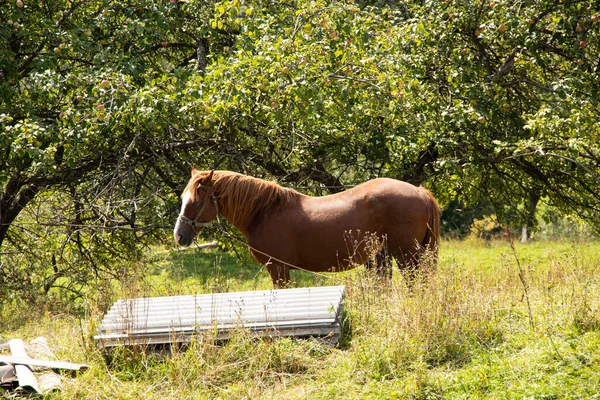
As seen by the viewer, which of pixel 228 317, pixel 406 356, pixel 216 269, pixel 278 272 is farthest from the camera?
pixel 216 269

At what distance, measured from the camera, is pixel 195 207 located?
6.99 metres

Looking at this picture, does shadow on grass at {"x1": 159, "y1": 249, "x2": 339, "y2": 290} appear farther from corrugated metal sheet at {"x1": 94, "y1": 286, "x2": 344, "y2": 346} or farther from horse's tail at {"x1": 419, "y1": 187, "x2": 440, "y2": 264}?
corrugated metal sheet at {"x1": 94, "y1": 286, "x2": 344, "y2": 346}

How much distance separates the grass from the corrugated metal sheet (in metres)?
0.13

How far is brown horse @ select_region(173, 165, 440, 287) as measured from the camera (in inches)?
278

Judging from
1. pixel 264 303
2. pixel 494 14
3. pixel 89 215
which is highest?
Answer: pixel 494 14

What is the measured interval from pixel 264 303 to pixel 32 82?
5.36 meters

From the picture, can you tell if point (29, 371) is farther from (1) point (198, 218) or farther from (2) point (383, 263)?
(2) point (383, 263)

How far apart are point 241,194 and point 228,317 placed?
182cm

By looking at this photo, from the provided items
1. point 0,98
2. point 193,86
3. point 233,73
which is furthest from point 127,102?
point 0,98

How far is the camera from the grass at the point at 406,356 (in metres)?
4.69

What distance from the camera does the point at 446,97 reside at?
31.5 feet

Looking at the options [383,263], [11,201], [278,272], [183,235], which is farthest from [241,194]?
[11,201]

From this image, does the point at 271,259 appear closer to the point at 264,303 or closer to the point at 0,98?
the point at 264,303

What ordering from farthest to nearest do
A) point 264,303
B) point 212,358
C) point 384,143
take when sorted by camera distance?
1. point 384,143
2. point 264,303
3. point 212,358
